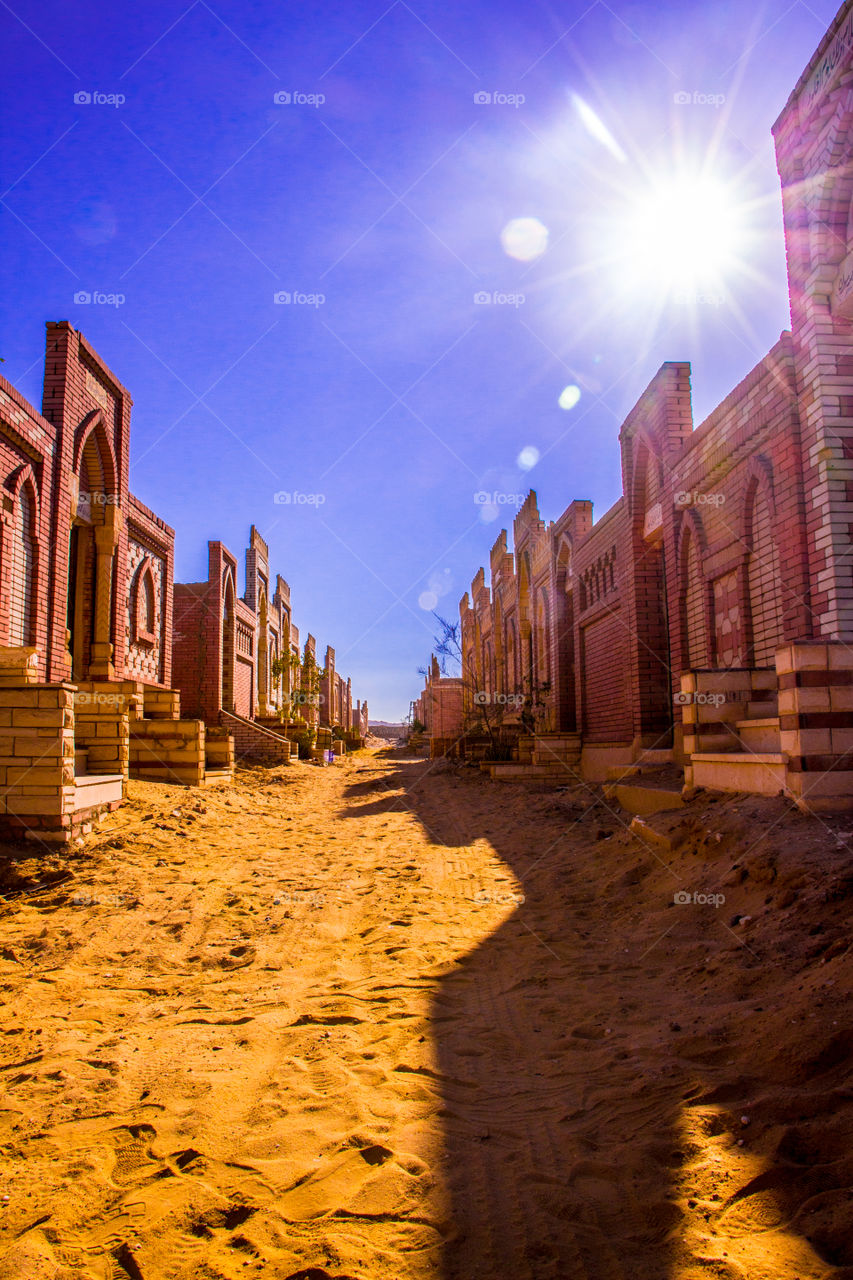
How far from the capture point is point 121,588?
42.2ft

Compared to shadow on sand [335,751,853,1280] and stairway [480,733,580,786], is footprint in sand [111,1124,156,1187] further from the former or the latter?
stairway [480,733,580,786]

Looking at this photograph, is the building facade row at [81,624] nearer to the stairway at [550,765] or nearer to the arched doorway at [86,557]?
the arched doorway at [86,557]

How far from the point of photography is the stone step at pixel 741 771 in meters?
5.04

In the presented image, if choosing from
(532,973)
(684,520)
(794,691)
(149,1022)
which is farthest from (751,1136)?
(684,520)

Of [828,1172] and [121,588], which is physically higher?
[121,588]

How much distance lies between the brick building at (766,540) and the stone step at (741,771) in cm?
2

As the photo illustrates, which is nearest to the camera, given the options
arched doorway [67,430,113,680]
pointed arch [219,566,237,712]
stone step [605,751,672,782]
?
stone step [605,751,672,782]

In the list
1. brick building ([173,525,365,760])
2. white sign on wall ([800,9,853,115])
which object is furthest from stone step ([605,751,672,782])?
brick building ([173,525,365,760])

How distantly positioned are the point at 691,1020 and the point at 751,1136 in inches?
34.9

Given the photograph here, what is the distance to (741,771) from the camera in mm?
5555

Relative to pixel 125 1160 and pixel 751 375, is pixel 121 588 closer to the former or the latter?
pixel 751 375

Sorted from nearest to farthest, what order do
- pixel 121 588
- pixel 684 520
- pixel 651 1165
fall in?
pixel 651 1165 < pixel 684 520 < pixel 121 588

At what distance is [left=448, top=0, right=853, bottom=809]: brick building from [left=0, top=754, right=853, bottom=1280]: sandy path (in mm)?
1296

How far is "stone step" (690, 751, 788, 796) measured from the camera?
16.5 ft
